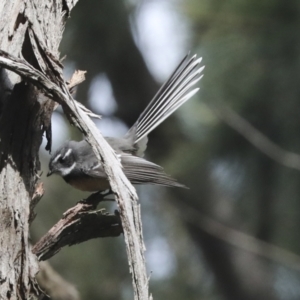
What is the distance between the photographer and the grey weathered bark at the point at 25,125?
1.51 m

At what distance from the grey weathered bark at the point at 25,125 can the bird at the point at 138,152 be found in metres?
0.97

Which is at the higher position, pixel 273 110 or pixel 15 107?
pixel 273 110

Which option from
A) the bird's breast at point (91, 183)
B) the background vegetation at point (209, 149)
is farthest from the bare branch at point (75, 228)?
the background vegetation at point (209, 149)

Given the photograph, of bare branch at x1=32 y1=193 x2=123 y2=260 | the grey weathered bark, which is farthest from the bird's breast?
the grey weathered bark

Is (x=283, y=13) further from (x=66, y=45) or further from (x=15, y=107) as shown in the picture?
(x=15, y=107)

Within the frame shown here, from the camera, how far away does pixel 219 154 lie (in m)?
3.97

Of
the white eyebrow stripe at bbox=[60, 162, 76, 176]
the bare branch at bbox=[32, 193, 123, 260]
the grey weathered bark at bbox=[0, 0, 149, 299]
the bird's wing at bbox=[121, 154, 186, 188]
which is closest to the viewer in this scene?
the grey weathered bark at bbox=[0, 0, 149, 299]

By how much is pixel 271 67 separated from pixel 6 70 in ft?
7.30

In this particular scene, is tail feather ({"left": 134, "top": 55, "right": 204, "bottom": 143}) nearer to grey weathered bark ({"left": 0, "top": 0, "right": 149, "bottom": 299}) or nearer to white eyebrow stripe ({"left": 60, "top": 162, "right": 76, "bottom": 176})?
white eyebrow stripe ({"left": 60, "top": 162, "right": 76, "bottom": 176})

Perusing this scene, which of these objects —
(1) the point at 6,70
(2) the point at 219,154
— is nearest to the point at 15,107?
(1) the point at 6,70

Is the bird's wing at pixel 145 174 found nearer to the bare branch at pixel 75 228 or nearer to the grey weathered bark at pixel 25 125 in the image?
the bare branch at pixel 75 228

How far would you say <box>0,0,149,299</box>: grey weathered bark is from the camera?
151cm

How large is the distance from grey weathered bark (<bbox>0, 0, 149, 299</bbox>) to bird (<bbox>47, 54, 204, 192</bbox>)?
38.3 inches

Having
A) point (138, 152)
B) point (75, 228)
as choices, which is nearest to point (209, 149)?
point (138, 152)
